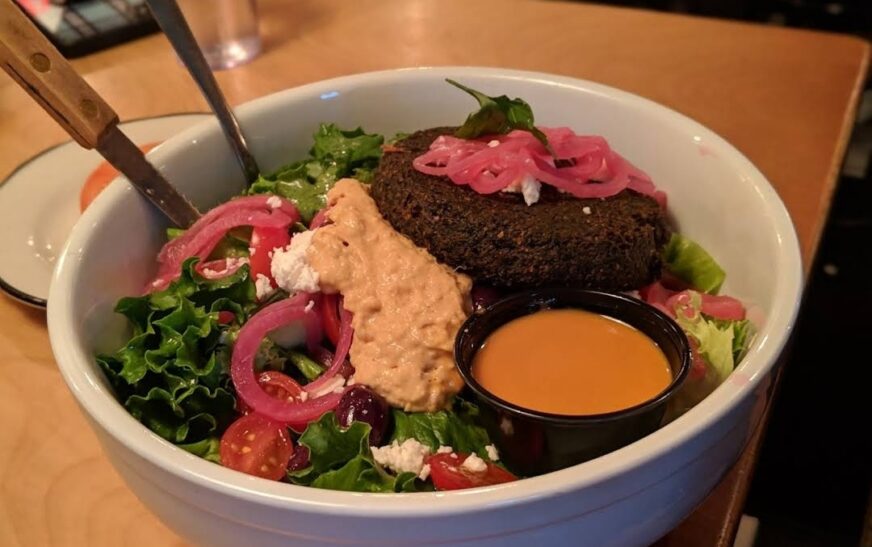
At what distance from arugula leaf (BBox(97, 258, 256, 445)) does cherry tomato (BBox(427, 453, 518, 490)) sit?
36 cm

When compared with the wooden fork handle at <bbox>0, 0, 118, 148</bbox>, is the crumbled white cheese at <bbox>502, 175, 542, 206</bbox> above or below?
below

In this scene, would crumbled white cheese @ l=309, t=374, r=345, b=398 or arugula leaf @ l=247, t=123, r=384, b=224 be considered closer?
crumbled white cheese @ l=309, t=374, r=345, b=398

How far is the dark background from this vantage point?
251 cm

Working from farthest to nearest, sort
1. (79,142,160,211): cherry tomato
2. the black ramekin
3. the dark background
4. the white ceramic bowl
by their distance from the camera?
the dark background < (79,142,160,211): cherry tomato < the black ramekin < the white ceramic bowl

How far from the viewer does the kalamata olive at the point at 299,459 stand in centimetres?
122

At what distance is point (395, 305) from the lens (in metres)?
1.35

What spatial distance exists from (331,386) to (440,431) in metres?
0.19

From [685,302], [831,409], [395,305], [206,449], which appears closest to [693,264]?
[685,302]

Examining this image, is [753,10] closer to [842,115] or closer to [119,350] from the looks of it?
[842,115]

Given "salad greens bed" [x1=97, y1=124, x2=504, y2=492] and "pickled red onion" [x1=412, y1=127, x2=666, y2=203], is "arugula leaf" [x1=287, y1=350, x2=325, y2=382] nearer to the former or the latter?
"salad greens bed" [x1=97, y1=124, x2=504, y2=492]

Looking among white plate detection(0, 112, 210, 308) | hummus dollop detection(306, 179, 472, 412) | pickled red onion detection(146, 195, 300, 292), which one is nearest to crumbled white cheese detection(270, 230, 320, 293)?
hummus dollop detection(306, 179, 472, 412)

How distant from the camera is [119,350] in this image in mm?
1356

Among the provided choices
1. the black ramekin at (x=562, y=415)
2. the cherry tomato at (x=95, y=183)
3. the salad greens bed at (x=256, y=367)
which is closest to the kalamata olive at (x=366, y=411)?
the salad greens bed at (x=256, y=367)

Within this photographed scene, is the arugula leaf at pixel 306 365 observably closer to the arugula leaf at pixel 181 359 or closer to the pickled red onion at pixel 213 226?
the arugula leaf at pixel 181 359
